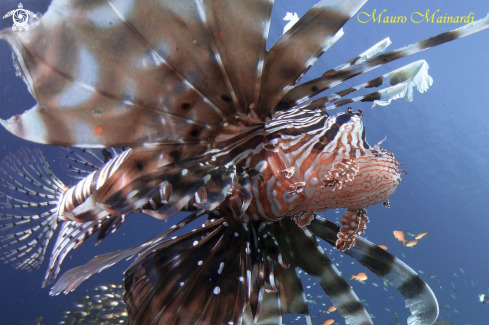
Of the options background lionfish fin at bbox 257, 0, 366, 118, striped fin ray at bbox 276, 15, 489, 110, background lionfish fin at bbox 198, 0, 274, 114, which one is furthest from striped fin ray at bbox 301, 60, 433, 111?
background lionfish fin at bbox 198, 0, 274, 114

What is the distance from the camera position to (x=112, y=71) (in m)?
1.28

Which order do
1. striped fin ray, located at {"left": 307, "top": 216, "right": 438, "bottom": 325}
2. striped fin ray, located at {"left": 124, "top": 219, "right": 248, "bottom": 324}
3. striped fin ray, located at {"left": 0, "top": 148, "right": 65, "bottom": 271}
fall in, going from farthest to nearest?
striped fin ray, located at {"left": 0, "top": 148, "right": 65, "bottom": 271}, striped fin ray, located at {"left": 307, "top": 216, "right": 438, "bottom": 325}, striped fin ray, located at {"left": 124, "top": 219, "right": 248, "bottom": 324}

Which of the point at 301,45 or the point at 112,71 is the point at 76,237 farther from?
the point at 301,45

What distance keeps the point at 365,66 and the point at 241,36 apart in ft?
1.84

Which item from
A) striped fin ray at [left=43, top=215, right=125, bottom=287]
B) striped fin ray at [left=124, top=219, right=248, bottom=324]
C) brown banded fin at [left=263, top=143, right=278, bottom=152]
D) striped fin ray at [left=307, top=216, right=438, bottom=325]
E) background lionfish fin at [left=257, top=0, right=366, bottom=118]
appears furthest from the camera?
striped fin ray at [left=43, top=215, right=125, bottom=287]

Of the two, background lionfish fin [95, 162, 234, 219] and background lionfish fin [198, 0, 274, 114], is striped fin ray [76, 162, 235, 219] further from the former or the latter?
background lionfish fin [198, 0, 274, 114]

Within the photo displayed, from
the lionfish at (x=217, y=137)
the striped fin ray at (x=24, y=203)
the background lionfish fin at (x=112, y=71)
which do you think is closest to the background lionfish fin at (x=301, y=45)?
the lionfish at (x=217, y=137)

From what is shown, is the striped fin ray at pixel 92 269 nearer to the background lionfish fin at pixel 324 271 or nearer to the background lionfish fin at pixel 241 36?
the background lionfish fin at pixel 324 271

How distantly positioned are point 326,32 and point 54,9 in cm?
106

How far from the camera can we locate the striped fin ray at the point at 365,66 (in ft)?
4.10

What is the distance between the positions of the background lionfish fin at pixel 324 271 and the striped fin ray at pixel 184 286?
1.71ft

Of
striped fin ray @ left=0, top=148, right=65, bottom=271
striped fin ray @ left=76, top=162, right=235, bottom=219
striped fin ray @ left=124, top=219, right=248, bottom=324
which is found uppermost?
striped fin ray @ left=0, top=148, right=65, bottom=271

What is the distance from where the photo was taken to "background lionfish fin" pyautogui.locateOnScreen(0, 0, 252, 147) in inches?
46.0

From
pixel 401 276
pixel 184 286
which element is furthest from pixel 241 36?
pixel 401 276
